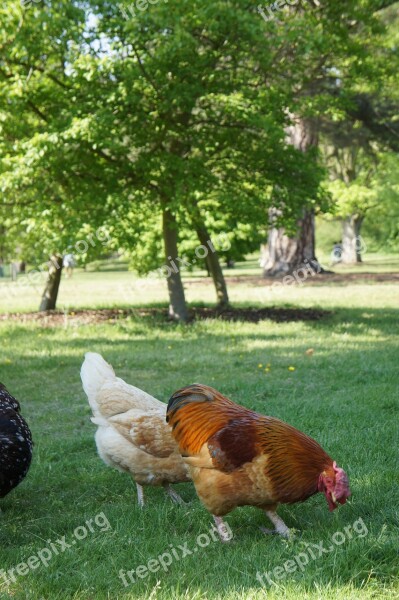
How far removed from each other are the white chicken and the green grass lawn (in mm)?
232

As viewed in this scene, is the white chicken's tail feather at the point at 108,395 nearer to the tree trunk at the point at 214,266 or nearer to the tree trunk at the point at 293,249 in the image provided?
the tree trunk at the point at 214,266

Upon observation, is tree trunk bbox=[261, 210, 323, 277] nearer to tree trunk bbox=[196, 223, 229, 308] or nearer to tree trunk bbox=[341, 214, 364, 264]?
tree trunk bbox=[196, 223, 229, 308]

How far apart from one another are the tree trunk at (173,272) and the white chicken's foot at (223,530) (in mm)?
10178

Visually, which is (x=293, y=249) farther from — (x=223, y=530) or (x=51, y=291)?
(x=223, y=530)

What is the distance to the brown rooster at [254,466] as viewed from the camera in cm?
400

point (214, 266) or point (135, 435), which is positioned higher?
point (214, 266)

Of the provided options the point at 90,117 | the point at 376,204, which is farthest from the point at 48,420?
the point at 376,204

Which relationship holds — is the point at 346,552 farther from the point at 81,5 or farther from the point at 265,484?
the point at 81,5

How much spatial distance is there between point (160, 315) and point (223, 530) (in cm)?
1169

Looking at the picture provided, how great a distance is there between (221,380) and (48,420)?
98.2 inches

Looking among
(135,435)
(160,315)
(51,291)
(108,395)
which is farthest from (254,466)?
(51,291)

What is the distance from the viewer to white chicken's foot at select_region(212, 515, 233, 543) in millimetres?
4125

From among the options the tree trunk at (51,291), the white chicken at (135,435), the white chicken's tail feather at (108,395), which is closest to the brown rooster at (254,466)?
the white chicken at (135,435)

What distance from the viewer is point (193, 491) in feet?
17.4
